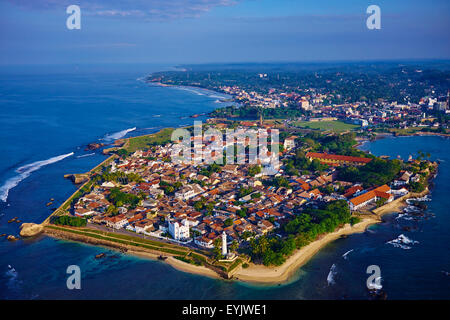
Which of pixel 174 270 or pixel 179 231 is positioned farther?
pixel 179 231

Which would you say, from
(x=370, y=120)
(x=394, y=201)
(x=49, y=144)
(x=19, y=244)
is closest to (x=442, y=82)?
(x=370, y=120)

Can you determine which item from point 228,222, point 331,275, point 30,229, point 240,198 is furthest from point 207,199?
point 30,229

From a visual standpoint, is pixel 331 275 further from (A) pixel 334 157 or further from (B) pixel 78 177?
(B) pixel 78 177

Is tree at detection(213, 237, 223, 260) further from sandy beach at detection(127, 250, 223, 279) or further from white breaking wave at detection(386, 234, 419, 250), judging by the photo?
white breaking wave at detection(386, 234, 419, 250)

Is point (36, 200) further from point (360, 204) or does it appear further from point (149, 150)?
point (360, 204)

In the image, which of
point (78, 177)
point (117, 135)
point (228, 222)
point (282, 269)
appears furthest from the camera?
point (117, 135)

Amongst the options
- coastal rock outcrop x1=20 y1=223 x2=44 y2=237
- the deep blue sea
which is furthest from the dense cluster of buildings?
the deep blue sea
